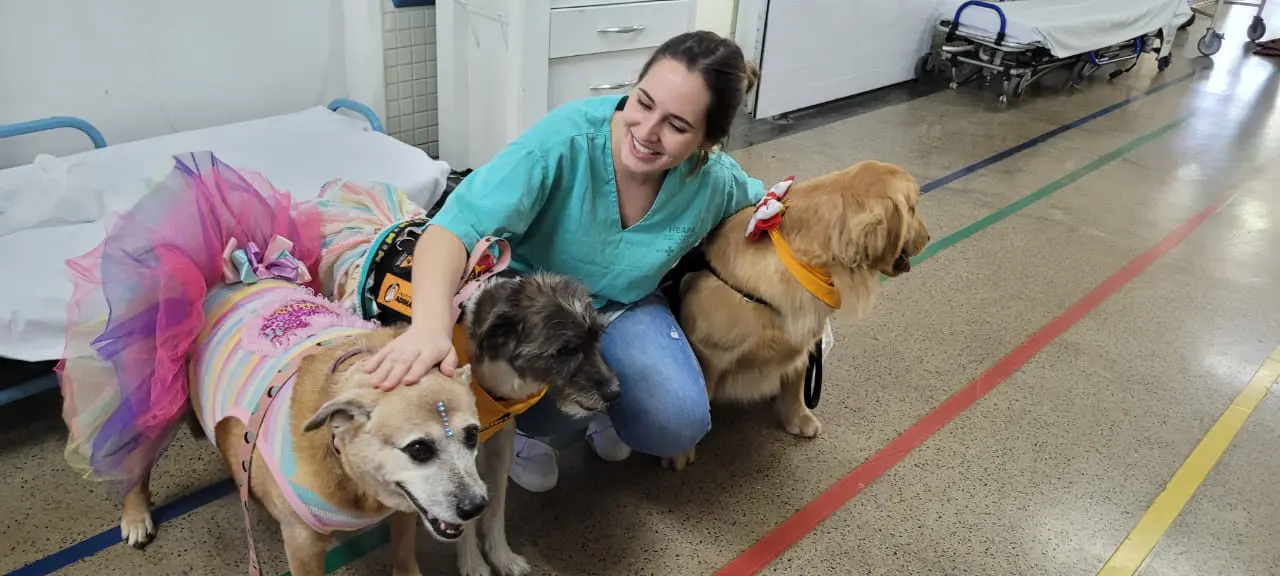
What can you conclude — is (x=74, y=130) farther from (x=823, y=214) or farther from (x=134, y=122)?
(x=823, y=214)

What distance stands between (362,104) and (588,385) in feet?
6.39

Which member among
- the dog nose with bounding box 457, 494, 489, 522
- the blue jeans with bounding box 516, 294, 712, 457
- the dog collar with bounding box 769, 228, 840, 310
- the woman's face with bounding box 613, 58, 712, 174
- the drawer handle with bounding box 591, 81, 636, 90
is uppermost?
the woman's face with bounding box 613, 58, 712, 174

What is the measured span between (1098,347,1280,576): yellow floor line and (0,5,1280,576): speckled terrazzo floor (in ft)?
0.08

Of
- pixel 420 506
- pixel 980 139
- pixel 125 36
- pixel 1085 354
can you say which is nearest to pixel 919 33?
pixel 980 139

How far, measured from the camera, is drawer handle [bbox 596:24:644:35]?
10.1ft

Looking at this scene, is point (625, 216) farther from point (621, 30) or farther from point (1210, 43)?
point (1210, 43)

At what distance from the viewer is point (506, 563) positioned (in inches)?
65.3

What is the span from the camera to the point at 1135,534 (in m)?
1.94

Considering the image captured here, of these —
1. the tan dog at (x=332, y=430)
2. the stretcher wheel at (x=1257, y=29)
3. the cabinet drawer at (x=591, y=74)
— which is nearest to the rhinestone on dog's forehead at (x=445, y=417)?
the tan dog at (x=332, y=430)

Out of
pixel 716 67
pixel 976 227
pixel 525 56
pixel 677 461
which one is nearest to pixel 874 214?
pixel 716 67

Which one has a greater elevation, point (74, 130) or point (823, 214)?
point (823, 214)

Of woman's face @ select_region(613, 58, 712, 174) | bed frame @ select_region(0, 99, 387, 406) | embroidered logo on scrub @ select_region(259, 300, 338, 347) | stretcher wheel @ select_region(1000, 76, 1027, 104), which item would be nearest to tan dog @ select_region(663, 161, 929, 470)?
woman's face @ select_region(613, 58, 712, 174)

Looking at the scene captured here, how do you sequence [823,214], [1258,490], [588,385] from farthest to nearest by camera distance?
[1258,490]
[823,214]
[588,385]

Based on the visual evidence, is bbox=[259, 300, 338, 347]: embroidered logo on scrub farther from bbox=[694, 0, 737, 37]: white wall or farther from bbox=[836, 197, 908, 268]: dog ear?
bbox=[694, 0, 737, 37]: white wall
